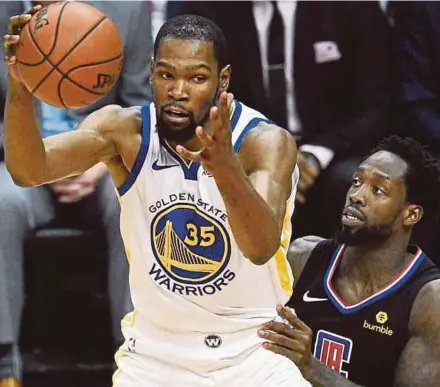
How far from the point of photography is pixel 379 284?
15.5ft

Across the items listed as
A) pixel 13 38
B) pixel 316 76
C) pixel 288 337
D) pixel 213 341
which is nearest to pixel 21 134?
pixel 13 38

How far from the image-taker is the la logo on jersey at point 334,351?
461 cm

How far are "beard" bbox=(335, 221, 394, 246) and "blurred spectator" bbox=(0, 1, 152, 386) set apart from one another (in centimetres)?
121

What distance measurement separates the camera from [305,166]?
17.8 feet

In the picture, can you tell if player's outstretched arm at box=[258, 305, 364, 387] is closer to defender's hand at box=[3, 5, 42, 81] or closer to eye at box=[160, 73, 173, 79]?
eye at box=[160, 73, 173, 79]

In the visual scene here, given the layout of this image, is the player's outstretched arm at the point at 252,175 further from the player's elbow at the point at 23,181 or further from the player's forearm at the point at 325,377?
the player's forearm at the point at 325,377

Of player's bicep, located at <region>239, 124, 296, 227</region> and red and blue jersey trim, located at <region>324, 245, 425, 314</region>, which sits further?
red and blue jersey trim, located at <region>324, 245, 425, 314</region>

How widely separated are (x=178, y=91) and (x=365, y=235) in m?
1.57

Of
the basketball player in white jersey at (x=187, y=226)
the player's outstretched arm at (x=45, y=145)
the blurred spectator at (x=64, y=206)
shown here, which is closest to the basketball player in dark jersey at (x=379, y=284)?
the basketball player in white jersey at (x=187, y=226)

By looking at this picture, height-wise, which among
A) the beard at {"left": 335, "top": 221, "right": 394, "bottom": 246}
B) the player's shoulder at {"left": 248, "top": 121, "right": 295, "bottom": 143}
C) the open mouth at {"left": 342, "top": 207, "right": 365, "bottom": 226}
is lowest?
the beard at {"left": 335, "top": 221, "right": 394, "bottom": 246}

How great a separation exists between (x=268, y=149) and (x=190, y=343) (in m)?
0.77

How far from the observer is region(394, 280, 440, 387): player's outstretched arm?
438 centimetres

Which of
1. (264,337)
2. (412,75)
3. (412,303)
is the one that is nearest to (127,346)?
(264,337)

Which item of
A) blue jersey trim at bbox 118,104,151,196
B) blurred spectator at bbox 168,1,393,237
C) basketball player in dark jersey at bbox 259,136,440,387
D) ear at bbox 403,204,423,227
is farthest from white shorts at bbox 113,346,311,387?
blurred spectator at bbox 168,1,393,237
